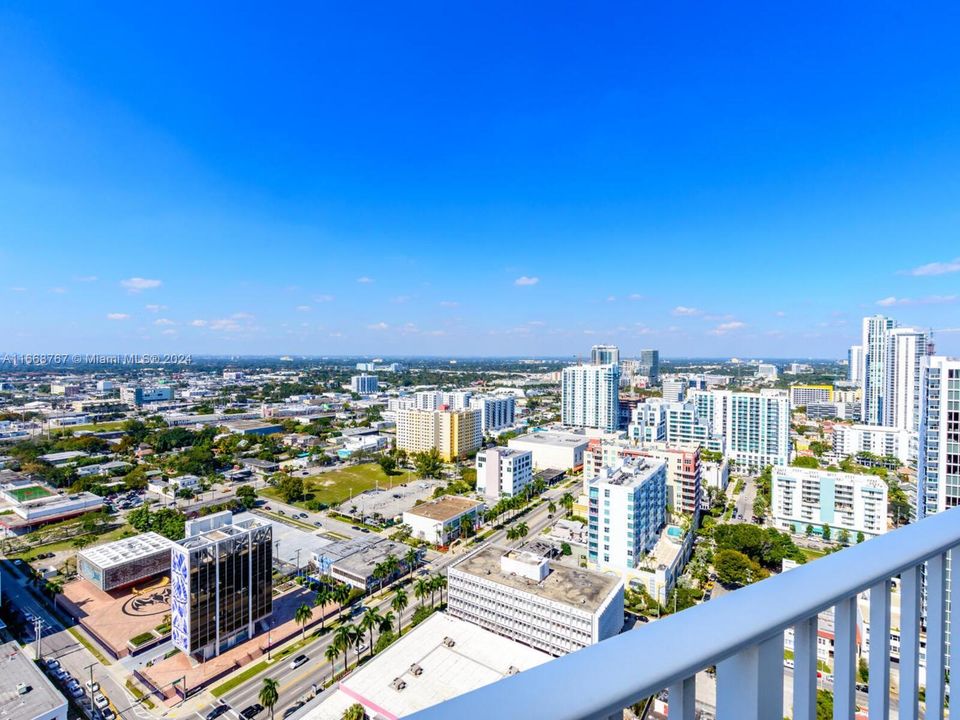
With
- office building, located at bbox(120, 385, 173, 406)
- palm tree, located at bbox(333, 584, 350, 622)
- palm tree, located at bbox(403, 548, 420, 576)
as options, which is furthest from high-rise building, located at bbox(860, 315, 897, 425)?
office building, located at bbox(120, 385, 173, 406)

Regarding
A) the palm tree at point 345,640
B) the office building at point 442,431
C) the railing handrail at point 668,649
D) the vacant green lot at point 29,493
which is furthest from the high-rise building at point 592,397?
the railing handrail at point 668,649

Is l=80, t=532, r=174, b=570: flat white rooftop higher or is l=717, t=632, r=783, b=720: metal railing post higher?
l=717, t=632, r=783, b=720: metal railing post

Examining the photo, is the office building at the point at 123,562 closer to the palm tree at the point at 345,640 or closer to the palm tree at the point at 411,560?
the palm tree at the point at 411,560

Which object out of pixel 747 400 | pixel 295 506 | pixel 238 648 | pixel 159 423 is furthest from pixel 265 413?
pixel 747 400

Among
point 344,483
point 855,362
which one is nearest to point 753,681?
point 344,483

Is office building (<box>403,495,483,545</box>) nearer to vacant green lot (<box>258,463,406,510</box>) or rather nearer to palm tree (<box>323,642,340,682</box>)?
vacant green lot (<box>258,463,406,510</box>)

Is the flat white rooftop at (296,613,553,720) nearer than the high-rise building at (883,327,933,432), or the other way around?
the flat white rooftop at (296,613,553,720)

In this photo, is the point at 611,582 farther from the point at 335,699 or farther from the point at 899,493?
the point at 899,493
